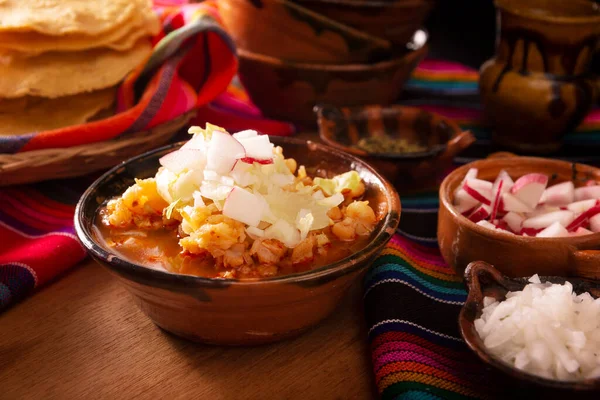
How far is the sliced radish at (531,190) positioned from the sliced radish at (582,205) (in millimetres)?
69

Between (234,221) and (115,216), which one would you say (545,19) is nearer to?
(234,221)

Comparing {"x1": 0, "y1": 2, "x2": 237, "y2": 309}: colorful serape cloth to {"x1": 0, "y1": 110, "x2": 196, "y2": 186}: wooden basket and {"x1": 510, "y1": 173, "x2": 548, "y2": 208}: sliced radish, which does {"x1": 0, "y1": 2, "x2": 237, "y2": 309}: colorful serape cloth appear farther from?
{"x1": 510, "y1": 173, "x2": 548, "y2": 208}: sliced radish

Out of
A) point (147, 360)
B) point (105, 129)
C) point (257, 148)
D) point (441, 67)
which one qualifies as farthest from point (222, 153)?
point (441, 67)

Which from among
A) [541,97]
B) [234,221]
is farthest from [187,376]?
[541,97]

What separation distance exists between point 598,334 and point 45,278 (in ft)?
3.51

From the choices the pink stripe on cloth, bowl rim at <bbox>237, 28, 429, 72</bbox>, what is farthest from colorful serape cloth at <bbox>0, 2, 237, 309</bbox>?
Result: the pink stripe on cloth

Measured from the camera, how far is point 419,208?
1.64 metres

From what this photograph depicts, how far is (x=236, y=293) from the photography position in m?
1.00

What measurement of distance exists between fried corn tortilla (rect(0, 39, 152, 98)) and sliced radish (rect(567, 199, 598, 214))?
1.15 meters

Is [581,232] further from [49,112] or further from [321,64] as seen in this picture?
[49,112]

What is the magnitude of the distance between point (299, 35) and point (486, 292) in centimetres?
109

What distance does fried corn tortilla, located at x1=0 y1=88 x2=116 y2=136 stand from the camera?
1.60 metres

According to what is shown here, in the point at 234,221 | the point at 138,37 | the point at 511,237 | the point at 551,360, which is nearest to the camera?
the point at 551,360

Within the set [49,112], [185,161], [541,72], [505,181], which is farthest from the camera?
[541,72]
